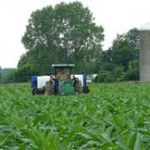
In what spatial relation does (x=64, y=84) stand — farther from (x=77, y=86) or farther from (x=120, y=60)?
(x=120, y=60)

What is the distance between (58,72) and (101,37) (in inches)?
1905

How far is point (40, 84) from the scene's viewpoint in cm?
2241

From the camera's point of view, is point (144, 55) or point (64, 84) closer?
point (64, 84)

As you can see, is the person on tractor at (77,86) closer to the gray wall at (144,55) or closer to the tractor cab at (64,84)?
the tractor cab at (64,84)

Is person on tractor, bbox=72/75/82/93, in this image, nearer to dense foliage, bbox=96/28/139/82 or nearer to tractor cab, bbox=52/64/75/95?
tractor cab, bbox=52/64/75/95

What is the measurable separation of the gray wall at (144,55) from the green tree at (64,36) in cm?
2339

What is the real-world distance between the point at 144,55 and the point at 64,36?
2766 cm

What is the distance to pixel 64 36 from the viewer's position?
7100cm

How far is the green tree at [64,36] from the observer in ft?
227

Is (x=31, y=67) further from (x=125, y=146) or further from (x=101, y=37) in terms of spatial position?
(x=125, y=146)

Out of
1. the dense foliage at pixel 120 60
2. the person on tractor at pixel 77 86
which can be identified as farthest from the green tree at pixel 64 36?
the person on tractor at pixel 77 86

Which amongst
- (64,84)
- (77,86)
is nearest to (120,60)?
(77,86)

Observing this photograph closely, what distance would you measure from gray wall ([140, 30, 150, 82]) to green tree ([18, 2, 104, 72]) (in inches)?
921

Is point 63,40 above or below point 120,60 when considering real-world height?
above
